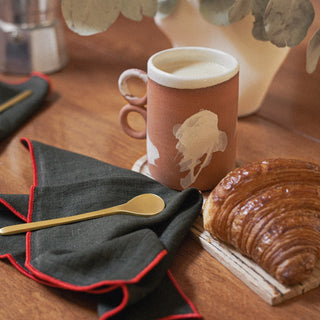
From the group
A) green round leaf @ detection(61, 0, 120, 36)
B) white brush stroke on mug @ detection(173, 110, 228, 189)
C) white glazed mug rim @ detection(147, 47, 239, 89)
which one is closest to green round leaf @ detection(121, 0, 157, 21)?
green round leaf @ detection(61, 0, 120, 36)

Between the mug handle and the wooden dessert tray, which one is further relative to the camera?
the mug handle

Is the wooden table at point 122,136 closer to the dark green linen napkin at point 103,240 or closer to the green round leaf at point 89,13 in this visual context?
the dark green linen napkin at point 103,240

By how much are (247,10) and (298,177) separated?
0.28 metres

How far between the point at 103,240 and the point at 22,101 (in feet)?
1.47

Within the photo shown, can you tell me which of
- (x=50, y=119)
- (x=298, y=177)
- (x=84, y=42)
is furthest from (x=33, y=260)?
(x=84, y=42)

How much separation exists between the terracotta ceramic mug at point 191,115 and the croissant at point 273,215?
0.26 feet

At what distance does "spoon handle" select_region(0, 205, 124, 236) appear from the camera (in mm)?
552

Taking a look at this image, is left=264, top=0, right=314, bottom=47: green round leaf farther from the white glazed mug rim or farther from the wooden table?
the wooden table

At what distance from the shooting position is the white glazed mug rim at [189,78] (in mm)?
557

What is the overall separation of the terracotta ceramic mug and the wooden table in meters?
0.09

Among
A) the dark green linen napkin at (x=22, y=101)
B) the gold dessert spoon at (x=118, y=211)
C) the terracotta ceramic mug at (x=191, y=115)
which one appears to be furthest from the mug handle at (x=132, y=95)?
the dark green linen napkin at (x=22, y=101)

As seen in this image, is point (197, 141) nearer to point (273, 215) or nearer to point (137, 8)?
point (273, 215)

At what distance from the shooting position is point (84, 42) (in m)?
1.20

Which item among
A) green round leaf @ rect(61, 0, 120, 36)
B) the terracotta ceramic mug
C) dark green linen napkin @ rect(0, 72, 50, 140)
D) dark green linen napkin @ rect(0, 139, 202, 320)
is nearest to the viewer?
dark green linen napkin @ rect(0, 139, 202, 320)
